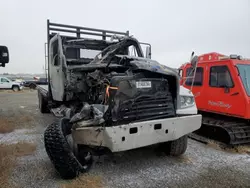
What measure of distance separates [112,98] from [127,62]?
0.96 m

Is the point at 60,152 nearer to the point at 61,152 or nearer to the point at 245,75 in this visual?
the point at 61,152

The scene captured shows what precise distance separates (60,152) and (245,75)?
15.3 feet

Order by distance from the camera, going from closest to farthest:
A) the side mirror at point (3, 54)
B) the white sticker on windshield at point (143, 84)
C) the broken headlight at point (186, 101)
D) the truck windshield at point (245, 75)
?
1. the white sticker on windshield at point (143, 84)
2. the side mirror at point (3, 54)
3. the broken headlight at point (186, 101)
4. the truck windshield at point (245, 75)

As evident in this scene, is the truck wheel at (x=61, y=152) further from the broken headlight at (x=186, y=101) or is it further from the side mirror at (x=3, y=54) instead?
the broken headlight at (x=186, y=101)

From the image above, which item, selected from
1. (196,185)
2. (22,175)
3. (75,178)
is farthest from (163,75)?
(22,175)

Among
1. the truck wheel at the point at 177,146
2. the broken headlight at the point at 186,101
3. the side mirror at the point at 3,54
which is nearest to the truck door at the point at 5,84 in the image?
the side mirror at the point at 3,54

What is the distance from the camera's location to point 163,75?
3.69 meters

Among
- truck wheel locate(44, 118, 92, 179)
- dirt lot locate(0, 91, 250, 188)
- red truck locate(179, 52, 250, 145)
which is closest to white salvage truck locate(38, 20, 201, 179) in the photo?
truck wheel locate(44, 118, 92, 179)

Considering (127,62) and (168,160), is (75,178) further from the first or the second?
(127,62)

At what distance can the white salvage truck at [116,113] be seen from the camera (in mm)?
2992

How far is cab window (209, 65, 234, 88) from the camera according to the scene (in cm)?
550

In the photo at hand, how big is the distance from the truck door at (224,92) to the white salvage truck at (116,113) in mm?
1906

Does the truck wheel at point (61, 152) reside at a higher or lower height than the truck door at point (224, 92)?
lower

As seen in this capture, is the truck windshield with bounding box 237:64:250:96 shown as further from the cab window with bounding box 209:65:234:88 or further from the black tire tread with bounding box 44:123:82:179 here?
the black tire tread with bounding box 44:123:82:179
